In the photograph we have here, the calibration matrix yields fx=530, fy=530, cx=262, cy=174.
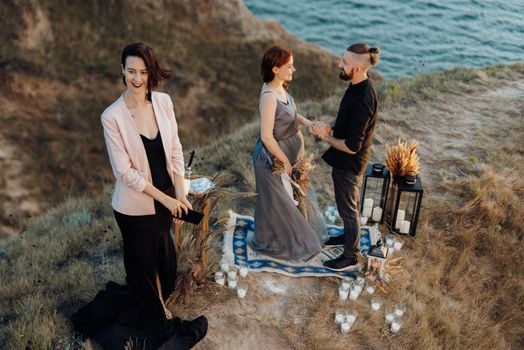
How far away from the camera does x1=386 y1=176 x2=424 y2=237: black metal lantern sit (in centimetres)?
607

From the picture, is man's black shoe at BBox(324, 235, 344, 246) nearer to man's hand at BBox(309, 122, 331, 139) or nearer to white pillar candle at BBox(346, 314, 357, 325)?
white pillar candle at BBox(346, 314, 357, 325)

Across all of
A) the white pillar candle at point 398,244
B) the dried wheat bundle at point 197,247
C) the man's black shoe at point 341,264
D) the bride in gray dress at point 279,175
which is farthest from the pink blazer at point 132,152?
the white pillar candle at point 398,244

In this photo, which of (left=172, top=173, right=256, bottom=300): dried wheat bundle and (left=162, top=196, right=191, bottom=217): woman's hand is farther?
(left=172, top=173, right=256, bottom=300): dried wheat bundle

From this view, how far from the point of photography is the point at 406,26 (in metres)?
32.5

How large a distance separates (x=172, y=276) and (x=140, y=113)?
1528mm

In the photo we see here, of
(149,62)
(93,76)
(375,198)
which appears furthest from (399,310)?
(93,76)

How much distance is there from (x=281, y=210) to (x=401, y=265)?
1576mm

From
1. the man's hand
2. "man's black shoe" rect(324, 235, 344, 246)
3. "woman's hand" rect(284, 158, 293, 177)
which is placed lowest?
"man's black shoe" rect(324, 235, 344, 246)

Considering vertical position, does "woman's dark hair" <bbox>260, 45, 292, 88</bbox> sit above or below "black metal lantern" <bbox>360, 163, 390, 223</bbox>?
above

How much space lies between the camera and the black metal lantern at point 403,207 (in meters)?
6.07

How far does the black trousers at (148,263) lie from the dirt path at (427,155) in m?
0.52

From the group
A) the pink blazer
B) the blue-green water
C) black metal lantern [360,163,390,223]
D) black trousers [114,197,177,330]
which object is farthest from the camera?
the blue-green water

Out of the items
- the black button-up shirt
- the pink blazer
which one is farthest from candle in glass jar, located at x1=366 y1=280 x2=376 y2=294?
the pink blazer

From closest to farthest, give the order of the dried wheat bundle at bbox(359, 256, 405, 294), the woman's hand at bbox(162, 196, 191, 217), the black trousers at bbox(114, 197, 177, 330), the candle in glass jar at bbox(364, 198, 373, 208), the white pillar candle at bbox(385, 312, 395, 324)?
the woman's hand at bbox(162, 196, 191, 217), the black trousers at bbox(114, 197, 177, 330), the white pillar candle at bbox(385, 312, 395, 324), the dried wheat bundle at bbox(359, 256, 405, 294), the candle in glass jar at bbox(364, 198, 373, 208)
